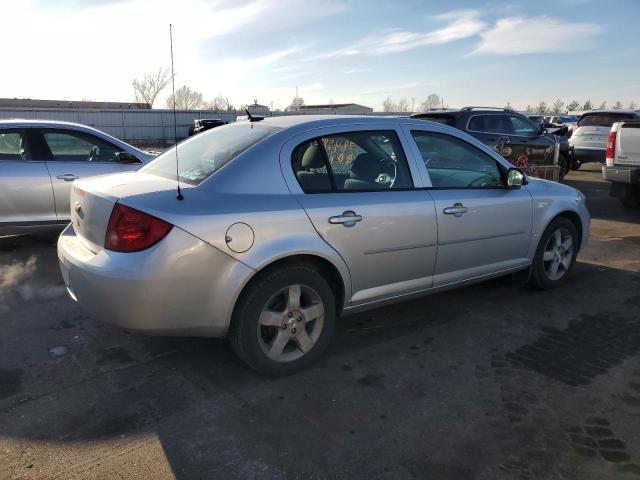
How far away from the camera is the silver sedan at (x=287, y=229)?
9.89 feet

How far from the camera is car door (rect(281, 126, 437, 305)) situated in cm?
346

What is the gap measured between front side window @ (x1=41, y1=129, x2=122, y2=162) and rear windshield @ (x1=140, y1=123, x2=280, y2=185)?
115 inches

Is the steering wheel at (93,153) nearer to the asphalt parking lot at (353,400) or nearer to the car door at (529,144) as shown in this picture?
the asphalt parking lot at (353,400)

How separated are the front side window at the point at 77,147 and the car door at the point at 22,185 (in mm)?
233

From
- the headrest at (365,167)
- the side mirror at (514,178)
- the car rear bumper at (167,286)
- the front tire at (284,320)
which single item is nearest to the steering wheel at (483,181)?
the side mirror at (514,178)

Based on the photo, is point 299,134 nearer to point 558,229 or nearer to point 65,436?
point 65,436

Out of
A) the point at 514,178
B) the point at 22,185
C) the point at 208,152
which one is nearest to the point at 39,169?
the point at 22,185

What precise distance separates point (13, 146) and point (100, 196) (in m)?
3.77

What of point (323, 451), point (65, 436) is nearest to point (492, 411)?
point (323, 451)

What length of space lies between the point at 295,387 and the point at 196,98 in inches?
3020

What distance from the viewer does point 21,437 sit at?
279cm

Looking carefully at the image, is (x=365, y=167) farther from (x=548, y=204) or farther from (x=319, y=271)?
(x=548, y=204)

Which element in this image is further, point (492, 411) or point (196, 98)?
point (196, 98)

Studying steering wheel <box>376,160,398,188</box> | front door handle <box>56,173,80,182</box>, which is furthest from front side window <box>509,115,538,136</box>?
front door handle <box>56,173,80,182</box>
